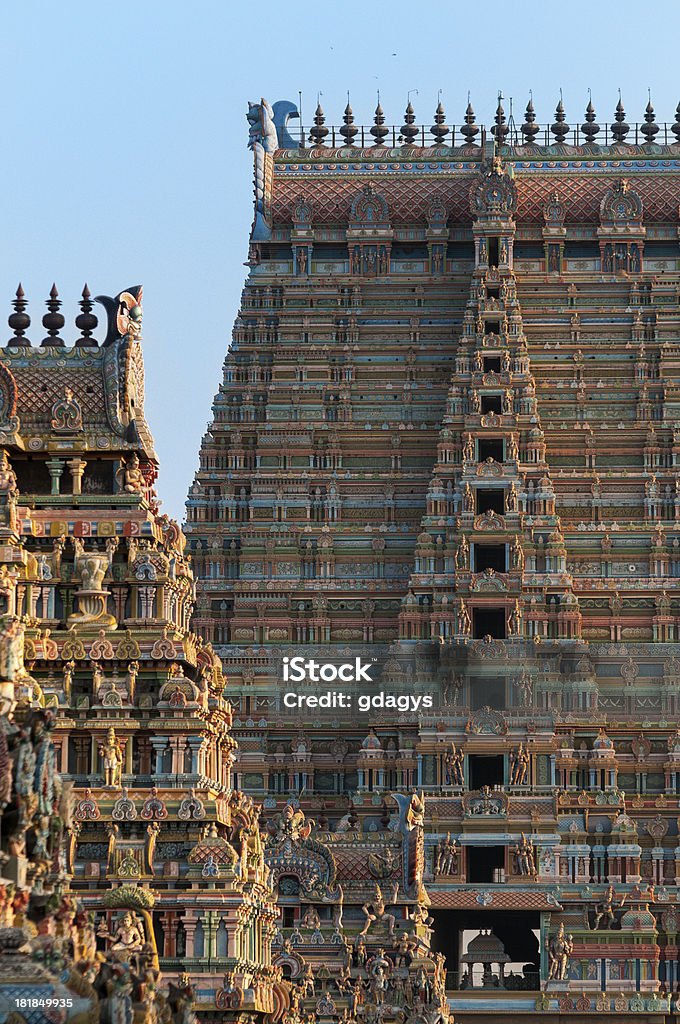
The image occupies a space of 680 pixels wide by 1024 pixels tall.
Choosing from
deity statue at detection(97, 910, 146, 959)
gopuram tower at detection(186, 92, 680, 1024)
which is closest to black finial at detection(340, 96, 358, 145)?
gopuram tower at detection(186, 92, 680, 1024)

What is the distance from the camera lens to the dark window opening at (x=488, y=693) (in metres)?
125

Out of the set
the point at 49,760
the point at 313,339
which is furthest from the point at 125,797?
the point at 313,339

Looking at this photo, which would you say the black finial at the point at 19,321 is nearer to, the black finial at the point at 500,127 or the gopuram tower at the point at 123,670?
the gopuram tower at the point at 123,670

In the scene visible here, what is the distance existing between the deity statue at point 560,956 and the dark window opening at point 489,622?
1450 cm

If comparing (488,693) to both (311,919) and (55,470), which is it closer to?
(311,919)

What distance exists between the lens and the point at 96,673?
8631 centimetres

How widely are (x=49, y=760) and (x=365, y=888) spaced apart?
53.0 metres

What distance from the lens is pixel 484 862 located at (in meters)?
122

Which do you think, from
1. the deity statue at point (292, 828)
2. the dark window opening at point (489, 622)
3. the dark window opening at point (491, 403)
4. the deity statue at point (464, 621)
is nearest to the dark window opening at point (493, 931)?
the deity statue at point (464, 621)

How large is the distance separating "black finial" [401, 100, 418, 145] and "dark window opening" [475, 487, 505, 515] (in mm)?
20907

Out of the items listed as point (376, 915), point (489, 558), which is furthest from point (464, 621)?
point (376, 915)

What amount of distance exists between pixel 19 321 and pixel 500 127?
5743 cm

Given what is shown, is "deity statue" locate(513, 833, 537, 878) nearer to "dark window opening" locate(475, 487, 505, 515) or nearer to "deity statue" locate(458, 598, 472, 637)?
"deity statue" locate(458, 598, 472, 637)

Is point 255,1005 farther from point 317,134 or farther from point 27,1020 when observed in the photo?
point 317,134
